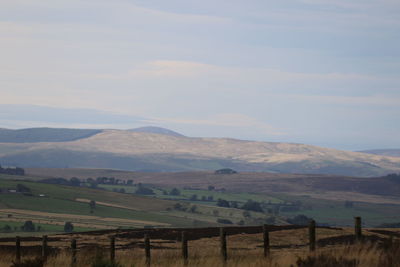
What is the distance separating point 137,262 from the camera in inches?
1187

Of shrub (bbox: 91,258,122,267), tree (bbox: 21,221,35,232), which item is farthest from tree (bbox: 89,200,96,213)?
shrub (bbox: 91,258,122,267)

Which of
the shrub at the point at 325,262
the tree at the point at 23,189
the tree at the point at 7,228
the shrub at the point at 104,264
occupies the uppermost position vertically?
the shrub at the point at 325,262

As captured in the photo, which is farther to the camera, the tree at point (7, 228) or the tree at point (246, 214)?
the tree at point (246, 214)

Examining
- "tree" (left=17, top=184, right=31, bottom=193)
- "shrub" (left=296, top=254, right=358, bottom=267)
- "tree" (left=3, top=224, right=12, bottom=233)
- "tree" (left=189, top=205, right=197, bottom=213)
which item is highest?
"shrub" (left=296, top=254, right=358, bottom=267)

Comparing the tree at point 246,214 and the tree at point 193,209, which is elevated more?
the tree at point 193,209

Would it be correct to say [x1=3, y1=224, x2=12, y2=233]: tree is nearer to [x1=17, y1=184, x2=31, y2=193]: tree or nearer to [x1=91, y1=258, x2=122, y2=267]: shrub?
[x1=17, y1=184, x2=31, y2=193]: tree

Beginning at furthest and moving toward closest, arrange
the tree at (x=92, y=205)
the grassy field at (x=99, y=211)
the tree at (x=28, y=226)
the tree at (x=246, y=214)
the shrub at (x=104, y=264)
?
the tree at (x=246, y=214), the tree at (x=92, y=205), the grassy field at (x=99, y=211), the tree at (x=28, y=226), the shrub at (x=104, y=264)

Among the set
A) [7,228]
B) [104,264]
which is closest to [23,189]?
[7,228]

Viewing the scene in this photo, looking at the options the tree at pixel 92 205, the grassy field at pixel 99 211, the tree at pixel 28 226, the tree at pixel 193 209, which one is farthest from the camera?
the tree at pixel 193 209

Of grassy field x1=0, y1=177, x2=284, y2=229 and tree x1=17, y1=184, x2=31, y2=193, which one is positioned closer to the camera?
grassy field x1=0, y1=177, x2=284, y2=229

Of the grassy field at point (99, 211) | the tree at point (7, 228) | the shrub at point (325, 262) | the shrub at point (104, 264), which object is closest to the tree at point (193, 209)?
the grassy field at point (99, 211)

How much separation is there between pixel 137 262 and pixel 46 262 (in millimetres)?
4070

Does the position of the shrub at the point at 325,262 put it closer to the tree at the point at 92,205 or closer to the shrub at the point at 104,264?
the shrub at the point at 104,264

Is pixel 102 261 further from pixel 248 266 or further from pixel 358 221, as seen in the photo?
pixel 358 221
